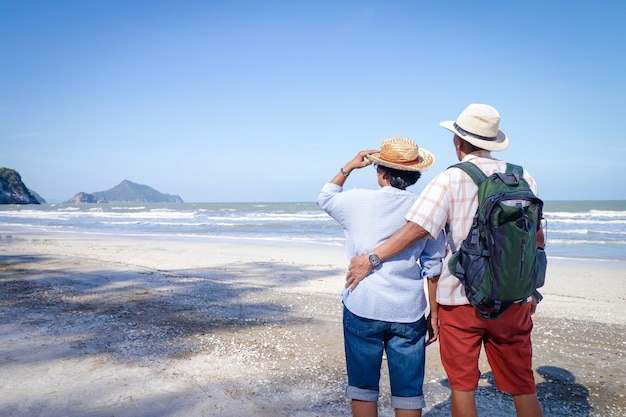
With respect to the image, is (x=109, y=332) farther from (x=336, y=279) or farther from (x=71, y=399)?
(x=336, y=279)

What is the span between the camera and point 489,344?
214 cm

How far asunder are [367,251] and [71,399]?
8.19 feet


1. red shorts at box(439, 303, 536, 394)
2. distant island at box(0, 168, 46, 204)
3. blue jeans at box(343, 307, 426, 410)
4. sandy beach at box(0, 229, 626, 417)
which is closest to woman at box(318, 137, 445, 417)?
blue jeans at box(343, 307, 426, 410)

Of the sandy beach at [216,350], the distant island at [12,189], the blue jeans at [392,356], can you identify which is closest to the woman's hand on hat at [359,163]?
the blue jeans at [392,356]

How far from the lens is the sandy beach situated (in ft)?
10.3

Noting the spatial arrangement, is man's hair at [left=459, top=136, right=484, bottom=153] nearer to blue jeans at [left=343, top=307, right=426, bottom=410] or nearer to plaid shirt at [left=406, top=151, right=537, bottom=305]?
plaid shirt at [left=406, top=151, right=537, bottom=305]

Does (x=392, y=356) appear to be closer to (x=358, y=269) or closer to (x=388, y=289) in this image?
(x=388, y=289)

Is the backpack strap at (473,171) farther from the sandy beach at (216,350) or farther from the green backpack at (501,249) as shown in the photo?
the sandy beach at (216,350)

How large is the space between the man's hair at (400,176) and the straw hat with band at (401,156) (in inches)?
1.7

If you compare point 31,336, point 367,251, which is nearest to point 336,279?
point 31,336

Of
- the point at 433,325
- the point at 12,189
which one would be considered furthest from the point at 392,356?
the point at 12,189

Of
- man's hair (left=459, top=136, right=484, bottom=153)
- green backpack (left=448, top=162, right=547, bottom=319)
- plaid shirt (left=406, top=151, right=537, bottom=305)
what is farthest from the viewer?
man's hair (left=459, top=136, right=484, bottom=153)

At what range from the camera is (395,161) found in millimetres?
2152

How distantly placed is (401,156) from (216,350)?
9.78 ft
